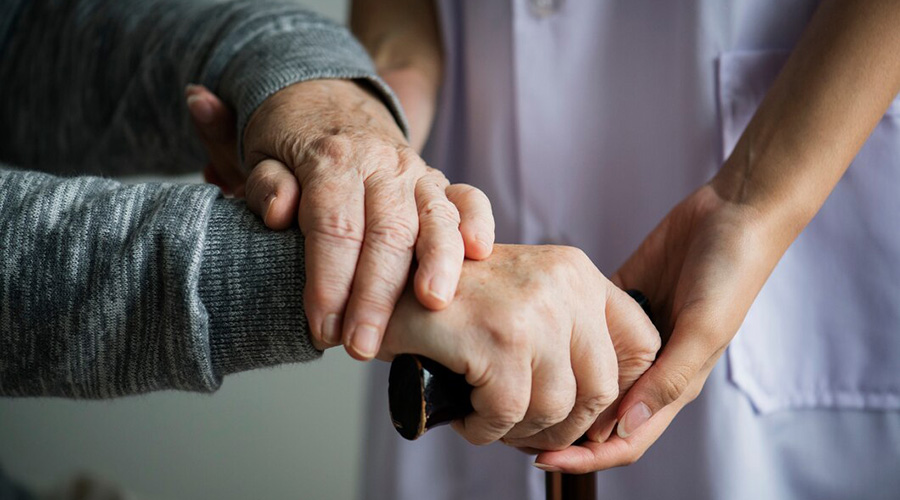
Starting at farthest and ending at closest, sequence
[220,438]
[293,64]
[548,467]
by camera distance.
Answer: [220,438]
[293,64]
[548,467]

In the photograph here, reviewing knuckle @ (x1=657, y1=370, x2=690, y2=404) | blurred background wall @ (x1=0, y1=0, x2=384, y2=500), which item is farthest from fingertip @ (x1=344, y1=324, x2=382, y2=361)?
blurred background wall @ (x1=0, y1=0, x2=384, y2=500)

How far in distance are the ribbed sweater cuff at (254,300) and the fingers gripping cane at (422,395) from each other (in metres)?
0.08

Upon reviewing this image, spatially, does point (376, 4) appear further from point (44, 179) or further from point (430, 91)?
point (44, 179)

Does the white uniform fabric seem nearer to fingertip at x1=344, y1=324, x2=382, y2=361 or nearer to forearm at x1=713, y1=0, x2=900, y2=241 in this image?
forearm at x1=713, y1=0, x2=900, y2=241

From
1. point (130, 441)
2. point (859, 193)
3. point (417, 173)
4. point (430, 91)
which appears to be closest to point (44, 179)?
point (417, 173)

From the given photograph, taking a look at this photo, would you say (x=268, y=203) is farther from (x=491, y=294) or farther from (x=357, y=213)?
(x=491, y=294)

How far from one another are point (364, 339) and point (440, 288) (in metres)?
0.06

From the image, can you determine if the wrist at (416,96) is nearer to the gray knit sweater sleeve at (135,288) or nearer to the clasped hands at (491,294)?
the clasped hands at (491,294)

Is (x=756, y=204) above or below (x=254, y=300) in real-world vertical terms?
above

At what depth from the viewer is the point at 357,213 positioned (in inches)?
19.4

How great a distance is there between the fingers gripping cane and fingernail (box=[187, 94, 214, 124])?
0.38 metres

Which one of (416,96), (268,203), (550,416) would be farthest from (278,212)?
(416,96)

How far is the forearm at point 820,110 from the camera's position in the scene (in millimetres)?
569

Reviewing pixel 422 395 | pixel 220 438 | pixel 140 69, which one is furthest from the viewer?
pixel 220 438
